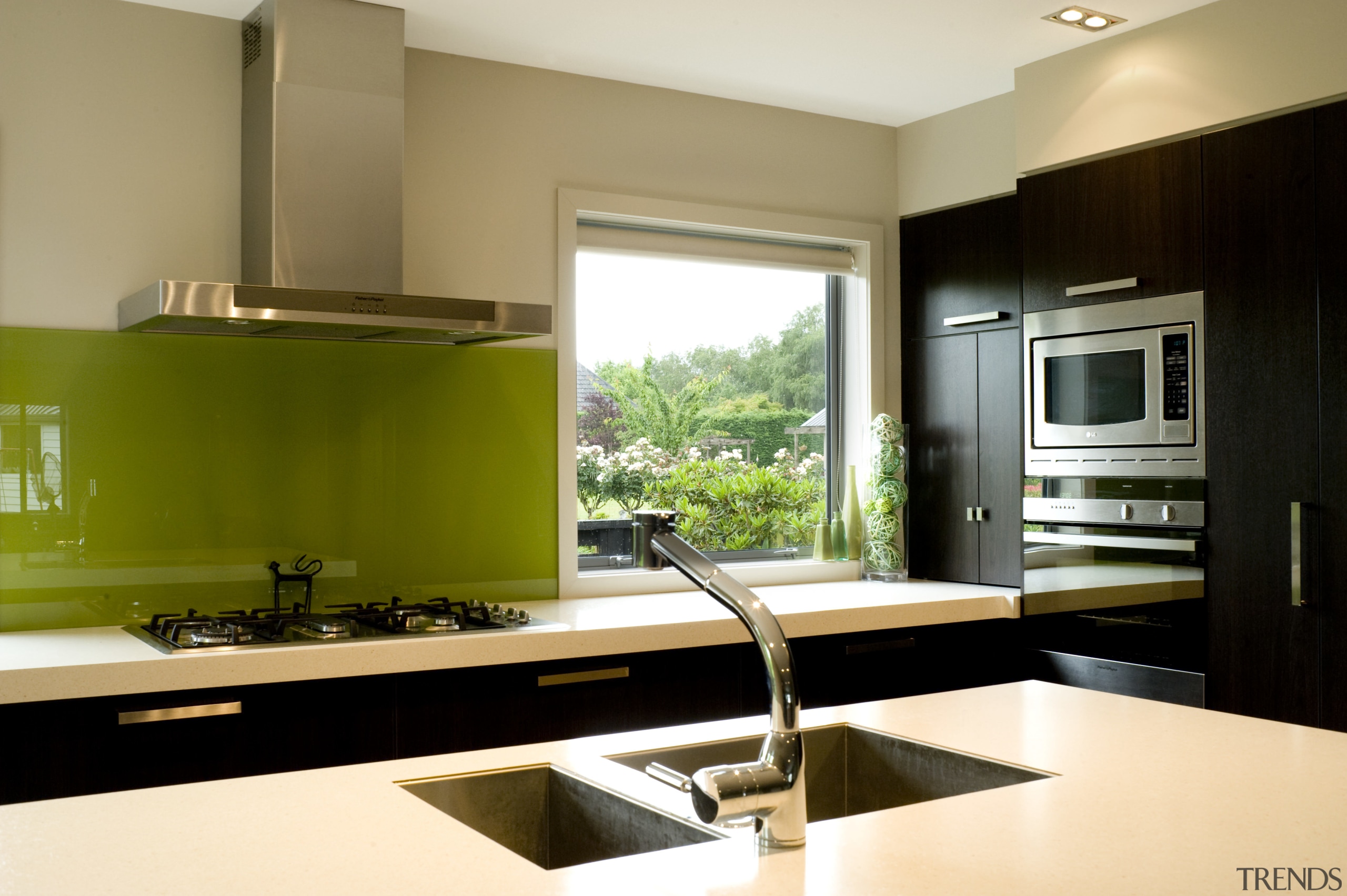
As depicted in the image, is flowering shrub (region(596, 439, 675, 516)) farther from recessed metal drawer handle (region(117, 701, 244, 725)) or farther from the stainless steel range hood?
recessed metal drawer handle (region(117, 701, 244, 725))

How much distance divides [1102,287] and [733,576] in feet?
4.61

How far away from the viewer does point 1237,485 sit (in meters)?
2.84

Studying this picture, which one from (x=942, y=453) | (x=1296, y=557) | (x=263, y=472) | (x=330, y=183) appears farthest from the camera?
(x=942, y=453)

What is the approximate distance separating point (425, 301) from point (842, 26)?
1402mm

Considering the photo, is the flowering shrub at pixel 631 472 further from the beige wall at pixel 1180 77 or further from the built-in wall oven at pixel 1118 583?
the beige wall at pixel 1180 77

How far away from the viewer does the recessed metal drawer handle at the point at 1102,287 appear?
10.1 feet

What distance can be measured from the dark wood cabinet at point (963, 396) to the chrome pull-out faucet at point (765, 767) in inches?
106

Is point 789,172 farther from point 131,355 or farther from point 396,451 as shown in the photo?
point 131,355

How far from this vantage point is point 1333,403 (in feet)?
8.63

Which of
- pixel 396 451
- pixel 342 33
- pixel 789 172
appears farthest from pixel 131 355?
pixel 789 172

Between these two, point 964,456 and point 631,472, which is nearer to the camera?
point 631,472

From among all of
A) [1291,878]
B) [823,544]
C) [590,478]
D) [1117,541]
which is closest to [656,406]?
[590,478]

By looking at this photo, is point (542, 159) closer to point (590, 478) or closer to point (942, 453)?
point (590, 478)

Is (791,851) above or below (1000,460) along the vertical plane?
below
